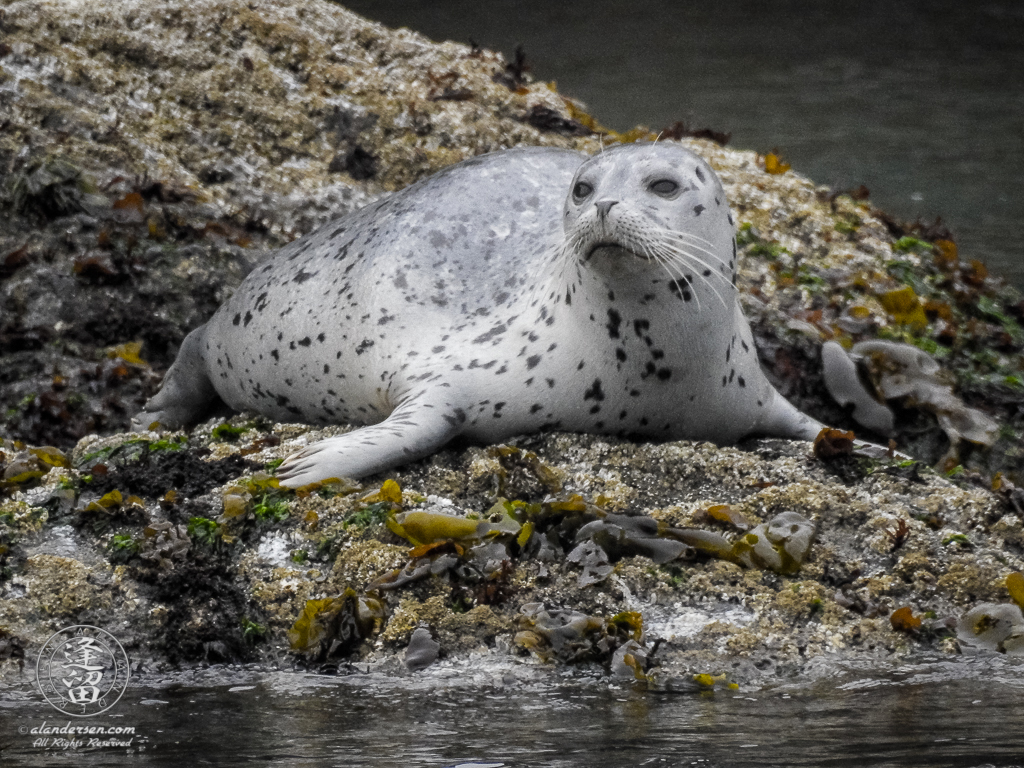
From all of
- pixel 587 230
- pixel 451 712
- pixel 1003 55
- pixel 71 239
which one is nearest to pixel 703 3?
pixel 1003 55

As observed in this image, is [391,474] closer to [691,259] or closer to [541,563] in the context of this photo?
[541,563]

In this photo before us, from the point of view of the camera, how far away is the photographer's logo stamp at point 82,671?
3209mm

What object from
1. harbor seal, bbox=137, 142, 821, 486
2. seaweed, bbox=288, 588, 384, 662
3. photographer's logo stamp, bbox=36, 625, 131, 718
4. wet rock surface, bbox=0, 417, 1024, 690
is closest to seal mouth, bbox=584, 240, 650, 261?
harbor seal, bbox=137, 142, 821, 486

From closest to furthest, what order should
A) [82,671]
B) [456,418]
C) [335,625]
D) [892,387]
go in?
[82,671] < [335,625] < [456,418] < [892,387]

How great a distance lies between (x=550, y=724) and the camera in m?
2.97

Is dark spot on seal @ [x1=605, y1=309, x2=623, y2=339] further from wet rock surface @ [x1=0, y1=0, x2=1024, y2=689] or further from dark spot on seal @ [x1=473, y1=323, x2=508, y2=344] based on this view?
dark spot on seal @ [x1=473, y1=323, x2=508, y2=344]

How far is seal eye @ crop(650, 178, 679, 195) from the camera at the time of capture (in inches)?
167

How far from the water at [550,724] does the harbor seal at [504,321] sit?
1.08 metres

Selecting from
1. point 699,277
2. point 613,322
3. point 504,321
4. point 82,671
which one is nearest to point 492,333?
point 504,321

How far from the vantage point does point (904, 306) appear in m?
6.81

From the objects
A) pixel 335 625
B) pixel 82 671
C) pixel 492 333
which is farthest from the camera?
pixel 492 333

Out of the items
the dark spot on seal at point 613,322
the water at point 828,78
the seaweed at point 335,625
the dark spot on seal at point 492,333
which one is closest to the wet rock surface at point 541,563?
the seaweed at point 335,625

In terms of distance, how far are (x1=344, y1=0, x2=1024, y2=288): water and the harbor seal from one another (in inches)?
193

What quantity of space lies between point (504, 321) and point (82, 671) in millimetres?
1889
